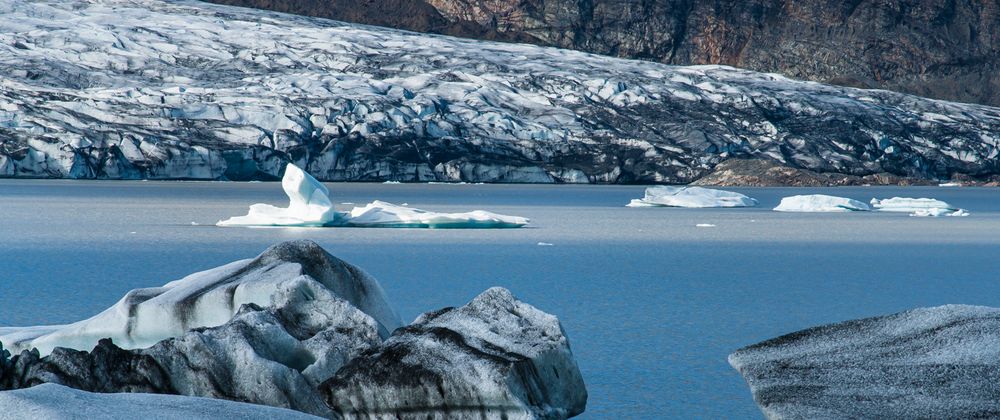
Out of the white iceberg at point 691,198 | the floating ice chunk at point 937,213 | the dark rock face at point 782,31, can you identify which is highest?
the dark rock face at point 782,31

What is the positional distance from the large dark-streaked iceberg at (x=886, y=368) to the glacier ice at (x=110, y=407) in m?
1.66

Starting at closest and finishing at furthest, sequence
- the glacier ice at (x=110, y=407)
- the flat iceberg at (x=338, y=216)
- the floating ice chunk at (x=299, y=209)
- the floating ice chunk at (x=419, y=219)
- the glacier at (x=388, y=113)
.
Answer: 1. the glacier ice at (x=110, y=407)
2. the floating ice chunk at (x=299, y=209)
3. the flat iceberg at (x=338, y=216)
4. the floating ice chunk at (x=419, y=219)
5. the glacier at (x=388, y=113)

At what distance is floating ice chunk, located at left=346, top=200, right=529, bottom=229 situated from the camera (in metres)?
15.5

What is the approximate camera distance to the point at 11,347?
5004 millimetres

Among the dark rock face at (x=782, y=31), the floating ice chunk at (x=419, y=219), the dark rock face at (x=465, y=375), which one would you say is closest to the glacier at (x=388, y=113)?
the floating ice chunk at (x=419, y=219)

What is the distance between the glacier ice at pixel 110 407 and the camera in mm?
2590

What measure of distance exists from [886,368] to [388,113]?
33491 millimetres

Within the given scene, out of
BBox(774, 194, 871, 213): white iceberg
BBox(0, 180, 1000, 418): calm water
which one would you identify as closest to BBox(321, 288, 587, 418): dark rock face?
BBox(0, 180, 1000, 418): calm water

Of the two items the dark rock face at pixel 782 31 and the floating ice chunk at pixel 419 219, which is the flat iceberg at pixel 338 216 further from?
the dark rock face at pixel 782 31

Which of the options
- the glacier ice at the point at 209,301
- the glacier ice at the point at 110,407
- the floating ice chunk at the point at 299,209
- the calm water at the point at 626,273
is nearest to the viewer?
the glacier ice at the point at 110,407

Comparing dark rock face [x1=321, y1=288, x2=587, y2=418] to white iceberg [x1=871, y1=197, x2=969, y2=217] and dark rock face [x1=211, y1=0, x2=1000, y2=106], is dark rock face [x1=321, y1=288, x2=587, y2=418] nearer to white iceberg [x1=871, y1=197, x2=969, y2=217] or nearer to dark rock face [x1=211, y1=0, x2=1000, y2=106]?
white iceberg [x1=871, y1=197, x2=969, y2=217]

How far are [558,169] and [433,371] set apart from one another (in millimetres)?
34950

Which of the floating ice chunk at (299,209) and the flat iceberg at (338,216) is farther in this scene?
the flat iceberg at (338,216)

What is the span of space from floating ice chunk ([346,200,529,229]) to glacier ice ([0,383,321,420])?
40.3 ft
